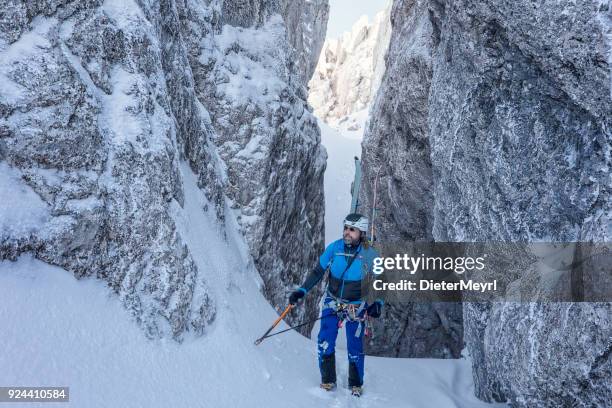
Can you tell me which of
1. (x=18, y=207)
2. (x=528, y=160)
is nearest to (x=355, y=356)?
(x=528, y=160)

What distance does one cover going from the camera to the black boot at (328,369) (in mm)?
6453

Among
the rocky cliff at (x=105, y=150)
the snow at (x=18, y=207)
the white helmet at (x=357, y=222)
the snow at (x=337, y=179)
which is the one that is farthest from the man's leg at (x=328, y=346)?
the snow at (x=337, y=179)

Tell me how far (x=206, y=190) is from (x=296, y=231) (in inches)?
246

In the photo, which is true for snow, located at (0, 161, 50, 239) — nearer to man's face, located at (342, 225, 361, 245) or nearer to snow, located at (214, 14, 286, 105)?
man's face, located at (342, 225, 361, 245)

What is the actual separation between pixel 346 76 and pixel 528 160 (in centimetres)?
7049

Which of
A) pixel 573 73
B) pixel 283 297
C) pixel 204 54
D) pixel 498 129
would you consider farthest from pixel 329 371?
pixel 204 54

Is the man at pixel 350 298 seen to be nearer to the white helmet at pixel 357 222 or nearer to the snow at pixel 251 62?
the white helmet at pixel 357 222

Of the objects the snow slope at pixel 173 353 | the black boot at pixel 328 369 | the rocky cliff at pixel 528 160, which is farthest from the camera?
the black boot at pixel 328 369

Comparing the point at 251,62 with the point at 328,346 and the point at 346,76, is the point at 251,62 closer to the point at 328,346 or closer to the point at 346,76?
the point at 328,346

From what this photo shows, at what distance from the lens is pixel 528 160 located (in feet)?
20.3

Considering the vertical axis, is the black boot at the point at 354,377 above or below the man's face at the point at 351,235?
below

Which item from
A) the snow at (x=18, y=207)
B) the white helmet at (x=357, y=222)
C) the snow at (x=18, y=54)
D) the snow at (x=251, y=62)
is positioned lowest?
the snow at (x=18, y=207)

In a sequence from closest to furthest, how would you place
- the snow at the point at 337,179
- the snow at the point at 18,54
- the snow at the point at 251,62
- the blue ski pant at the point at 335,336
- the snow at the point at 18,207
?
the snow at the point at 18,207 < the snow at the point at 18,54 < the blue ski pant at the point at 335,336 < the snow at the point at 251,62 < the snow at the point at 337,179

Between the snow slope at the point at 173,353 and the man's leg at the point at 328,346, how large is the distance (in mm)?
242
